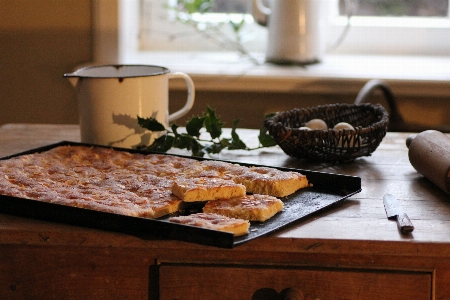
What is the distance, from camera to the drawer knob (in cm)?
85

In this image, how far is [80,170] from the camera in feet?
3.45

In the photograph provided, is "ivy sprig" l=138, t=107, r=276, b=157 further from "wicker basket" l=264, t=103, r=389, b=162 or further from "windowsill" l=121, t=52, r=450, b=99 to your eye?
"windowsill" l=121, t=52, r=450, b=99

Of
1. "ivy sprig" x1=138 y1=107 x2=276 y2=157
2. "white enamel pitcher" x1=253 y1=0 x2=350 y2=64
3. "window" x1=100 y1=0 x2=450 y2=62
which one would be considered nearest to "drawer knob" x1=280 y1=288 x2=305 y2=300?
"ivy sprig" x1=138 y1=107 x2=276 y2=157

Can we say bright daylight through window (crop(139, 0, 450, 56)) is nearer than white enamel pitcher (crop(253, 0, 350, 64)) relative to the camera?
No

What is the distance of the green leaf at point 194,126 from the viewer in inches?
49.4

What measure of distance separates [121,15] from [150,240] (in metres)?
1.61

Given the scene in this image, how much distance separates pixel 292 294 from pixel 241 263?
8 cm

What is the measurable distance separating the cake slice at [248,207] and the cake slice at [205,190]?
0.01m

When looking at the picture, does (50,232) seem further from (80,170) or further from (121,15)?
(121,15)

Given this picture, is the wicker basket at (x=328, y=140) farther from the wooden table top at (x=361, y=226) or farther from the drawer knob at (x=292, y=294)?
the drawer knob at (x=292, y=294)

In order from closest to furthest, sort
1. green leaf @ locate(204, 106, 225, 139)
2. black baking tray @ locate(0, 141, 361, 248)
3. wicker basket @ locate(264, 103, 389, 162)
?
1. black baking tray @ locate(0, 141, 361, 248)
2. wicker basket @ locate(264, 103, 389, 162)
3. green leaf @ locate(204, 106, 225, 139)

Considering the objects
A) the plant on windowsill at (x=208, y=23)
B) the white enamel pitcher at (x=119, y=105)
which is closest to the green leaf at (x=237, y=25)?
the plant on windowsill at (x=208, y=23)

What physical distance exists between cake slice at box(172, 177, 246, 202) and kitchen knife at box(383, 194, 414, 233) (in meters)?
0.21

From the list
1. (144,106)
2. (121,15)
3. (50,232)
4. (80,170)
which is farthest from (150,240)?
(121,15)
